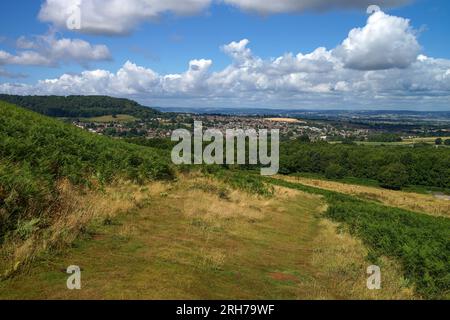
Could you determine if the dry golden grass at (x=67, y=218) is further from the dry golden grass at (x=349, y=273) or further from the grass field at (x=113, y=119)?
the grass field at (x=113, y=119)

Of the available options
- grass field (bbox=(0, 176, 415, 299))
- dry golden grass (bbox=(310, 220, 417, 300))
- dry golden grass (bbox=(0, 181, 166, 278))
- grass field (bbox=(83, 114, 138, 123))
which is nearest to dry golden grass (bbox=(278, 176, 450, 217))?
dry golden grass (bbox=(310, 220, 417, 300))

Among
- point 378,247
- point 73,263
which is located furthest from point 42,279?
point 378,247

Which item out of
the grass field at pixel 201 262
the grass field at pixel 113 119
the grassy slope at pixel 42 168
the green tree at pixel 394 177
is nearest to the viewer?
the grass field at pixel 201 262

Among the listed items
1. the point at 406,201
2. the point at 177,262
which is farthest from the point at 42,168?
the point at 406,201

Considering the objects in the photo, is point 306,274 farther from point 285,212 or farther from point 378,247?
point 285,212

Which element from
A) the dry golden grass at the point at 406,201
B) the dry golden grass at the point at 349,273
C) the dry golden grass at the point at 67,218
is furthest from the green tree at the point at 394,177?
the dry golden grass at the point at 67,218

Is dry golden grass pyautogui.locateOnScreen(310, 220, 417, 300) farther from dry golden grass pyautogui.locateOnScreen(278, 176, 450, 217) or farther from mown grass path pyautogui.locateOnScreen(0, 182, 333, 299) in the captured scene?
dry golden grass pyautogui.locateOnScreen(278, 176, 450, 217)
